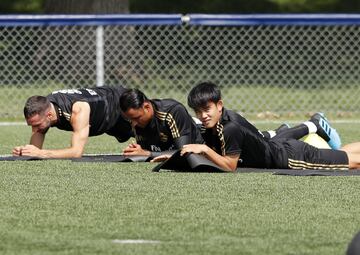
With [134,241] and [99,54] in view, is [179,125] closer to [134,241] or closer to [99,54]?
[134,241]

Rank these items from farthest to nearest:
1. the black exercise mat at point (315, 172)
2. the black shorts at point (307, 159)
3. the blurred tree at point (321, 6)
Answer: the blurred tree at point (321, 6) → the black shorts at point (307, 159) → the black exercise mat at point (315, 172)

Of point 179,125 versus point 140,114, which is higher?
point 140,114

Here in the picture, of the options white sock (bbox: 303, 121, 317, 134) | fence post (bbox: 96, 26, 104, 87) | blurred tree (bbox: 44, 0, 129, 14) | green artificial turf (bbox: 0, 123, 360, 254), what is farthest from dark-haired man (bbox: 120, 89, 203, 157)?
blurred tree (bbox: 44, 0, 129, 14)

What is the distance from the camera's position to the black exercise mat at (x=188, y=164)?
32.6 feet

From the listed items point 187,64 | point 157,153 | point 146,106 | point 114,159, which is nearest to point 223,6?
point 187,64

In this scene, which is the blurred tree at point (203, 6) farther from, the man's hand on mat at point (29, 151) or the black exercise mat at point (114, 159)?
the man's hand on mat at point (29, 151)

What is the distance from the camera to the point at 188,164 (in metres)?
10.0

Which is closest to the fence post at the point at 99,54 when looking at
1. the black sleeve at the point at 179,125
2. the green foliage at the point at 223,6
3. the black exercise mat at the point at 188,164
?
the black sleeve at the point at 179,125

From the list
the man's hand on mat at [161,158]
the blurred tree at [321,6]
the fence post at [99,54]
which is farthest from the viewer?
the blurred tree at [321,6]

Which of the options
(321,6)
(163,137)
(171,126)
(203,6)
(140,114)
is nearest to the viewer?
(140,114)

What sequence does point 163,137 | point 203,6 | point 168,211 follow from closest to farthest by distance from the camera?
point 168,211, point 163,137, point 203,6

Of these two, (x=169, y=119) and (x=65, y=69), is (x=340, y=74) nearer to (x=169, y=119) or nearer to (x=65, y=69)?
(x=65, y=69)

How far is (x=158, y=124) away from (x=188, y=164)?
838mm

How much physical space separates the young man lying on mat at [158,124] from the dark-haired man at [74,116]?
15.7 inches
